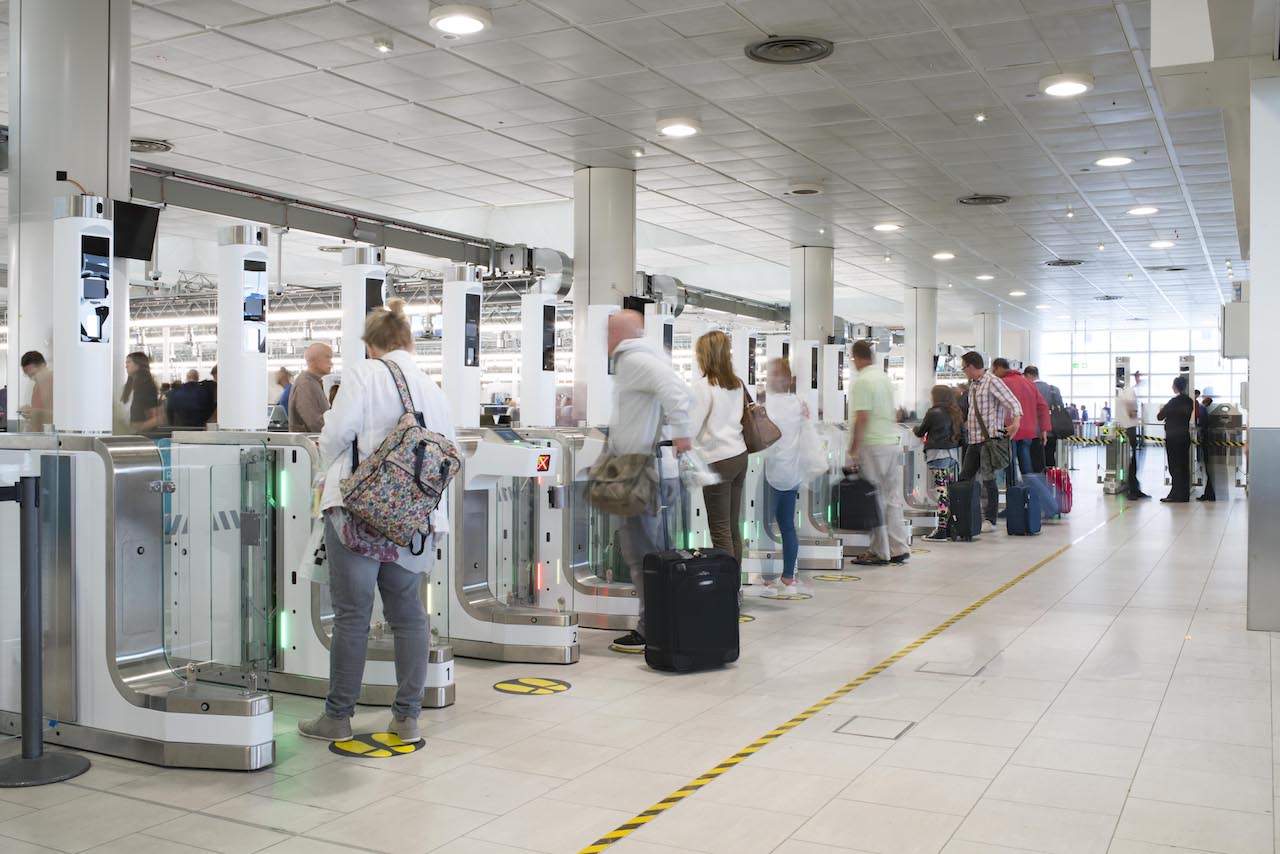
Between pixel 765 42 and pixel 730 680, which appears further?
pixel 765 42

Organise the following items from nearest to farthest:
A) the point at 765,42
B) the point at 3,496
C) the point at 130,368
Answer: the point at 3,496
the point at 765,42
the point at 130,368

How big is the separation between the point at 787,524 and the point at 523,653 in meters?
2.75

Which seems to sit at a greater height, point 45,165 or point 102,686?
point 45,165

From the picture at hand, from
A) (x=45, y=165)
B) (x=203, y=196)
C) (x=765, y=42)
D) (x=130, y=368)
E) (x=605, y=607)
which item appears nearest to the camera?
(x=45, y=165)

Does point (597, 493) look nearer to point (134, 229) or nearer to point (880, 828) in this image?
point (880, 828)

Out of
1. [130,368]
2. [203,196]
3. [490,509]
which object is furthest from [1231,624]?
[203,196]

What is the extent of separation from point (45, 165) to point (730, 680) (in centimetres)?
448

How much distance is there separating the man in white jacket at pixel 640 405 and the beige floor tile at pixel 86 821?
2784mm

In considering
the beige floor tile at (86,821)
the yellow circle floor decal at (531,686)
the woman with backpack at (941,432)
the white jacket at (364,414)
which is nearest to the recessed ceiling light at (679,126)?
the woman with backpack at (941,432)

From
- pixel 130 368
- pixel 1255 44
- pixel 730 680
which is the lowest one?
pixel 730 680

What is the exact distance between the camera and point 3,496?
4.02 metres

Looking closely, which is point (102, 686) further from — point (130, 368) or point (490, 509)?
point (130, 368)

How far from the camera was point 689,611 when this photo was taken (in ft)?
18.5

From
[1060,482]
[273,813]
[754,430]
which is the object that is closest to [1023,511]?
[1060,482]
